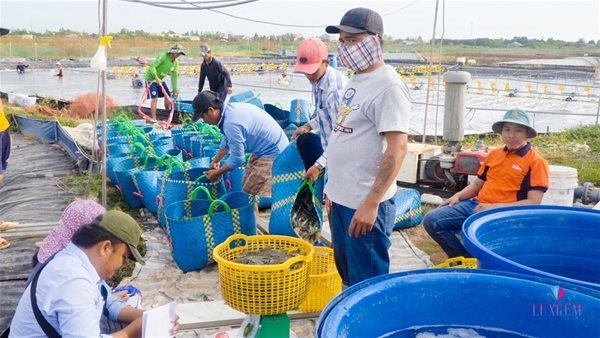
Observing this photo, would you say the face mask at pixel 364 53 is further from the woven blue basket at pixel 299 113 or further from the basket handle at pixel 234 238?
the woven blue basket at pixel 299 113

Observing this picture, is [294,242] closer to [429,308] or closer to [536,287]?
[429,308]

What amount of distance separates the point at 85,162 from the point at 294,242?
15.2 feet

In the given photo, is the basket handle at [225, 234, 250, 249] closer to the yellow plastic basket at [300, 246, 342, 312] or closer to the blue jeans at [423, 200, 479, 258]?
the yellow plastic basket at [300, 246, 342, 312]

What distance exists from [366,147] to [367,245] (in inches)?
17.5

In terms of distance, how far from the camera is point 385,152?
2.32m

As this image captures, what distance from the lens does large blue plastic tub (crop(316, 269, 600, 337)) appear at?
1.65 m

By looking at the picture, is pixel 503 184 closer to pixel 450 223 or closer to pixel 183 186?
pixel 450 223

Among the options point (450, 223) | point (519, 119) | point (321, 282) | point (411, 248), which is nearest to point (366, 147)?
point (321, 282)

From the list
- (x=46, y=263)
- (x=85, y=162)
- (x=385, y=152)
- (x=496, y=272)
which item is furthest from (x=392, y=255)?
(x=85, y=162)

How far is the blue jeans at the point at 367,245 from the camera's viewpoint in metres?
2.46

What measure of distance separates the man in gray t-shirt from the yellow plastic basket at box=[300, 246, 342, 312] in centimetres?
59

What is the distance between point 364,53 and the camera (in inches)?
95.0

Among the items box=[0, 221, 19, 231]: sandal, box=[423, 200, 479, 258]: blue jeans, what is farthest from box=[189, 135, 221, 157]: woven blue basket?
box=[423, 200, 479, 258]: blue jeans

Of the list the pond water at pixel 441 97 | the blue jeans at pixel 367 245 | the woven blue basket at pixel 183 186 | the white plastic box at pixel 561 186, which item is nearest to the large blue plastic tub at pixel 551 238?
the blue jeans at pixel 367 245
